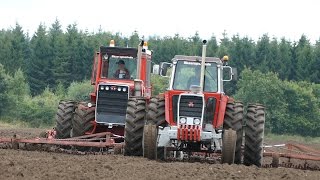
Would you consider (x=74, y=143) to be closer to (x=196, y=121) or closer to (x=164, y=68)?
(x=164, y=68)

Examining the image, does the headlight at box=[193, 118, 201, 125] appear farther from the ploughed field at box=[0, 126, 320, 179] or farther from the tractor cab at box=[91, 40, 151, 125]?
the tractor cab at box=[91, 40, 151, 125]

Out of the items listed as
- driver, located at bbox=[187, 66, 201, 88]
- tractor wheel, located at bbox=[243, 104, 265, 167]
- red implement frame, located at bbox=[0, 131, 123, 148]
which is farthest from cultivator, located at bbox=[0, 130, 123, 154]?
tractor wheel, located at bbox=[243, 104, 265, 167]

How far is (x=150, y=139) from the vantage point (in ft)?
56.4

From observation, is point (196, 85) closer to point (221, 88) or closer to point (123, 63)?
point (221, 88)

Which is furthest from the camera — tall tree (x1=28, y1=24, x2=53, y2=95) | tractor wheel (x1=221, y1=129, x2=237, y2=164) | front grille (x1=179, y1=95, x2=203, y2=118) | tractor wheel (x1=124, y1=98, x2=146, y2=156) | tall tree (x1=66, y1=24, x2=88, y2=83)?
tall tree (x1=66, y1=24, x2=88, y2=83)

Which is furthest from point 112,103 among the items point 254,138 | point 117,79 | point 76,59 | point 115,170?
point 76,59

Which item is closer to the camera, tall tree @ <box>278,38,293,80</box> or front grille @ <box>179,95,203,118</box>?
front grille @ <box>179,95,203,118</box>

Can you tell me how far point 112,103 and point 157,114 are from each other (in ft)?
Result: 12.2

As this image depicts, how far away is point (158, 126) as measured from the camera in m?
17.6

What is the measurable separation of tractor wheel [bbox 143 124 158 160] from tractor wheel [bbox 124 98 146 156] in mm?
768

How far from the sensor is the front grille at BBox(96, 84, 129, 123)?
2133 cm

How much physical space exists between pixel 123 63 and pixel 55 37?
232ft

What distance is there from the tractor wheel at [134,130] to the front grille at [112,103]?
308 cm

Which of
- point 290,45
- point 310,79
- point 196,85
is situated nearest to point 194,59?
point 196,85
